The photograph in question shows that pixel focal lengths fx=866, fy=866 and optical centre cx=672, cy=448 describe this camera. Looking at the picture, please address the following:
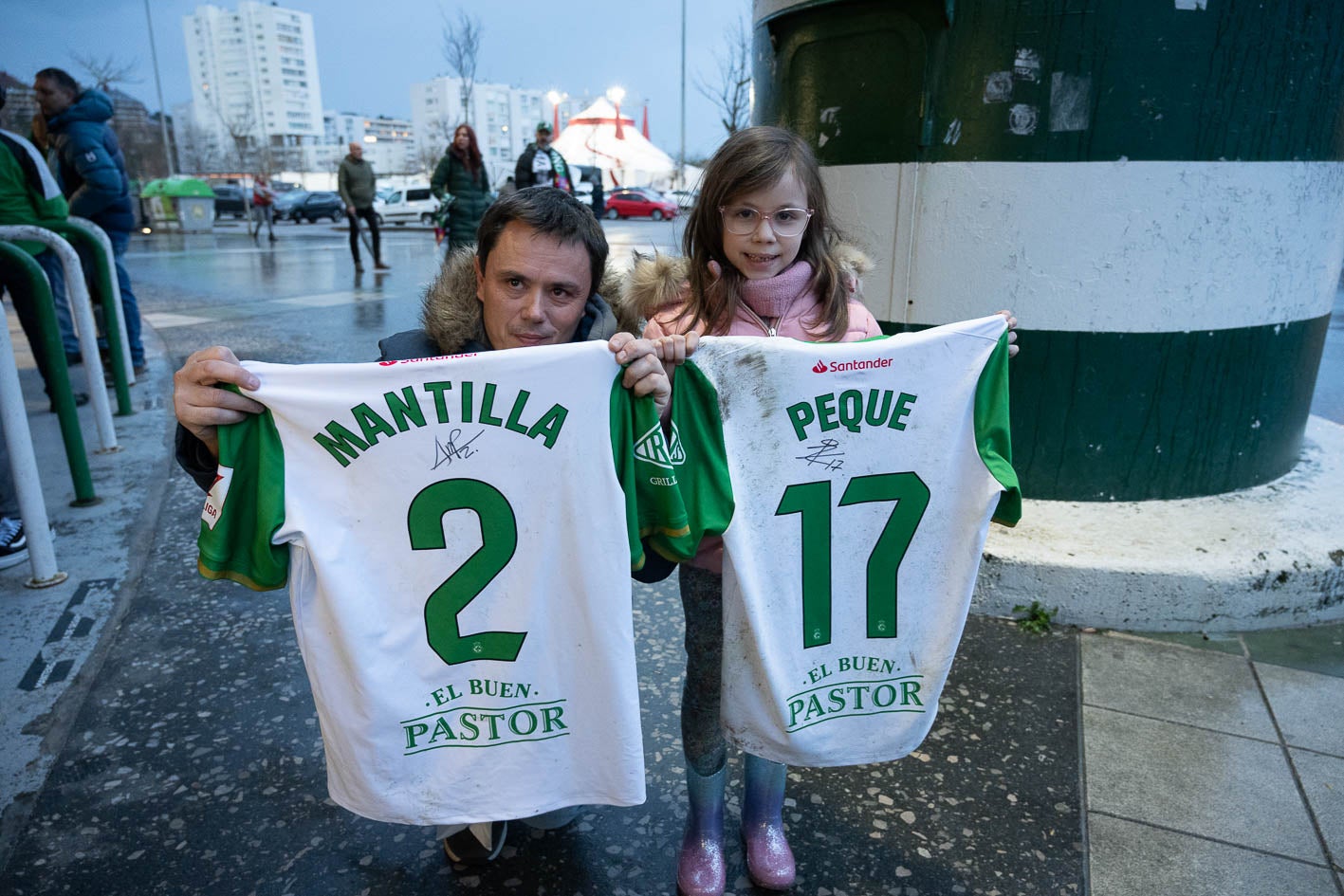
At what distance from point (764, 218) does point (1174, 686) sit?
2.04m

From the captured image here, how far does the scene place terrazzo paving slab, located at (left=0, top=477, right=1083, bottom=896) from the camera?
201cm

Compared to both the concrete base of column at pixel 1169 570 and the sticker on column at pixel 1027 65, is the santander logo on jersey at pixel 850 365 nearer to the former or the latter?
the concrete base of column at pixel 1169 570

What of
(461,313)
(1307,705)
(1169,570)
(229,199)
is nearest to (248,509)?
(461,313)

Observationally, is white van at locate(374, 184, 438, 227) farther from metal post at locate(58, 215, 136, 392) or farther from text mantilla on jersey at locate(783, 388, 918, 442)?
text mantilla on jersey at locate(783, 388, 918, 442)

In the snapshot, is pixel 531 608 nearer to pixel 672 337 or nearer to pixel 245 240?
pixel 672 337

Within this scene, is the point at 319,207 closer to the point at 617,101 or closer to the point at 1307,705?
the point at 617,101

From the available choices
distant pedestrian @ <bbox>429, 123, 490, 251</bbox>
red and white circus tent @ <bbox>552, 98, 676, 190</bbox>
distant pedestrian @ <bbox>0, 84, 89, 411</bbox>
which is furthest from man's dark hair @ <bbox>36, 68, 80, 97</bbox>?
red and white circus tent @ <bbox>552, 98, 676, 190</bbox>

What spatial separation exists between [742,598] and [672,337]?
548mm

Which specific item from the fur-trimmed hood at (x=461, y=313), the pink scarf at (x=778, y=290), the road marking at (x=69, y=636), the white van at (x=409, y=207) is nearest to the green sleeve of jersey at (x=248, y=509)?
the fur-trimmed hood at (x=461, y=313)

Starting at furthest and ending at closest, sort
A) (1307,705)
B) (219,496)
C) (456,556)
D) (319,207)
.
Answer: (319,207), (1307,705), (456,556), (219,496)

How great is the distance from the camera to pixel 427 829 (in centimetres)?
220

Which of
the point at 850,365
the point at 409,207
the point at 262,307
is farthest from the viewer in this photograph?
the point at 409,207

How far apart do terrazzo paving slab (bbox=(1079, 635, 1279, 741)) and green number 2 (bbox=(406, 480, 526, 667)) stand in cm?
196

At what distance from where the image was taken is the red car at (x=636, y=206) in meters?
34.0
